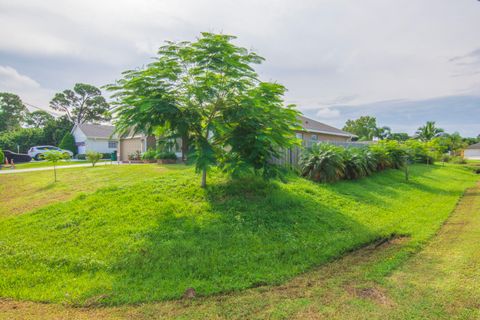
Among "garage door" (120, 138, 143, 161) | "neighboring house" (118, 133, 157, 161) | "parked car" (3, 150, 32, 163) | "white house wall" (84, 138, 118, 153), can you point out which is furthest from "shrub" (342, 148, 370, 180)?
"white house wall" (84, 138, 118, 153)

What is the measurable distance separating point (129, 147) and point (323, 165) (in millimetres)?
18567

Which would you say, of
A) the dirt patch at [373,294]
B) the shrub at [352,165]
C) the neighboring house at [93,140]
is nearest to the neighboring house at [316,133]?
the shrub at [352,165]

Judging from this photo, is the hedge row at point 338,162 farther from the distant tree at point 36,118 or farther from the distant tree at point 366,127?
the distant tree at point 36,118

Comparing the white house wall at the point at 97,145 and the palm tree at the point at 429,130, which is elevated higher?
the palm tree at the point at 429,130

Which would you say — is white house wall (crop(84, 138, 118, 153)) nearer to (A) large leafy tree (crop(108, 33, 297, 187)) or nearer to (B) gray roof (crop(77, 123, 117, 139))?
(B) gray roof (crop(77, 123, 117, 139))

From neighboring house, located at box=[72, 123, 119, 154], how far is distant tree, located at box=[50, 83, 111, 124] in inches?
428

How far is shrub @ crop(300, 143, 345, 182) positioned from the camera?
1018 cm

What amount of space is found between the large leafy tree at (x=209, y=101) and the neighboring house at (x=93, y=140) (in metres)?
27.9

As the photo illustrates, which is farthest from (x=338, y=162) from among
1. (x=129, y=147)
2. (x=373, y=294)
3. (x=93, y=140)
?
(x=93, y=140)

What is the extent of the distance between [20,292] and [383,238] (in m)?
6.36

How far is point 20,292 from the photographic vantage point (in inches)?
145

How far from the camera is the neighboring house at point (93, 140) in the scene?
31728 millimetres

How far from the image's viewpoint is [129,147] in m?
23.5

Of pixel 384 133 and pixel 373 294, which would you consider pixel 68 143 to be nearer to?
pixel 373 294
